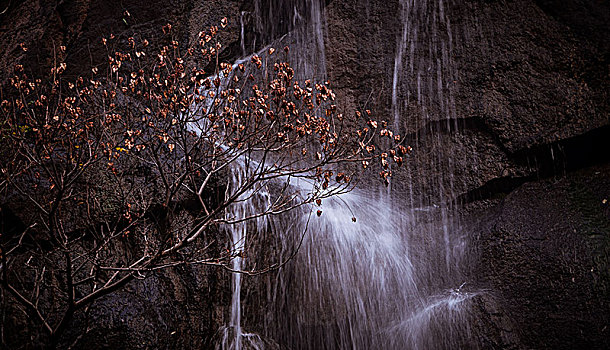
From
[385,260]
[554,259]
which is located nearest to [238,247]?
[385,260]

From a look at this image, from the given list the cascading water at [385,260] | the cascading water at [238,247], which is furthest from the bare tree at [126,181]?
the cascading water at [385,260]

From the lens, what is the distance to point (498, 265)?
603cm

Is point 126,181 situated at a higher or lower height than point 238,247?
higher

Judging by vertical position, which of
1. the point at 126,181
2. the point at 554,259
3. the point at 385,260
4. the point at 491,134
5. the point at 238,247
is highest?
the point at 126,181

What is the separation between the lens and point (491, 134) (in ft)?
22.7

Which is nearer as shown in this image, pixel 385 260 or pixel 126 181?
pixel 126 181

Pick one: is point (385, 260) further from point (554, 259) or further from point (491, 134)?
point (491, 134)

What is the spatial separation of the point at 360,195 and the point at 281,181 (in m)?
1.32

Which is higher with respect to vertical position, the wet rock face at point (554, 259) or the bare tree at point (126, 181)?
the bare tree at point (126, 181)

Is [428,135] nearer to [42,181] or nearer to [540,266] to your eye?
[540,266]

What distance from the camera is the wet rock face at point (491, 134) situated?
5.42 metres

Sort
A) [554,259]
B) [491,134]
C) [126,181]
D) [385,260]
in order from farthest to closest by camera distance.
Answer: [491,134] < [385,260] < [126,181] < [554,259]

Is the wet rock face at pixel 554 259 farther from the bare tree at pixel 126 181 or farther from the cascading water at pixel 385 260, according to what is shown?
the bare tree at pixel 126 181

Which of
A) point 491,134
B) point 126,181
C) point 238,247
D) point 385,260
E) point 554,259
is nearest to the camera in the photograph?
point 238,247
